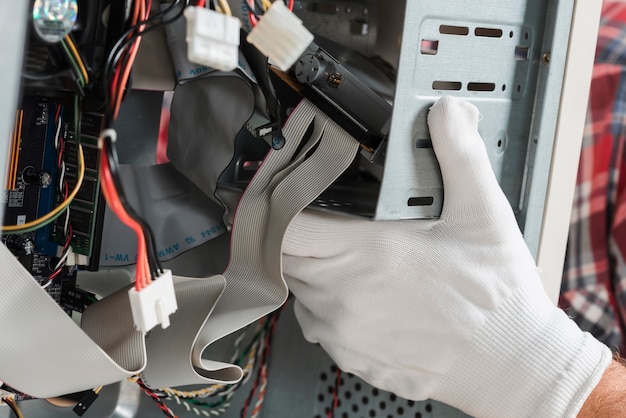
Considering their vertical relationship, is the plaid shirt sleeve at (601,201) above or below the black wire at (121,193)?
below

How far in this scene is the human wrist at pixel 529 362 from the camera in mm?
706

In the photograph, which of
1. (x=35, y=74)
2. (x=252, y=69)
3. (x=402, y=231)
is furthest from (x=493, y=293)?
(x=35, y=74)

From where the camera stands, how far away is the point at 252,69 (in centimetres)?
73

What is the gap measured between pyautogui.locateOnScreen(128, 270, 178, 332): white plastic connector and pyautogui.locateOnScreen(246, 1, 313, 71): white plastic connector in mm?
191

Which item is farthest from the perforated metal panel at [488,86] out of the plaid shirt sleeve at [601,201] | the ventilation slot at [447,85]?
the plaid shirt sleeve at [601,201]

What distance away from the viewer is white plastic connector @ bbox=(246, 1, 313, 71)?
0.55 meters

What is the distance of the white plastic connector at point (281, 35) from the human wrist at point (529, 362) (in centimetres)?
34

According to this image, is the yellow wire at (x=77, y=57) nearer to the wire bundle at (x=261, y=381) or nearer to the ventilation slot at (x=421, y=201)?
the ventilation slot at (x=421, y=201)

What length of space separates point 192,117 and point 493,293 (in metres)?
0.39

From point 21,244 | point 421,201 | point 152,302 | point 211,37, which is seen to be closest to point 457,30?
point 421,201

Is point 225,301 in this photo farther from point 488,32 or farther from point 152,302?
point 488,32

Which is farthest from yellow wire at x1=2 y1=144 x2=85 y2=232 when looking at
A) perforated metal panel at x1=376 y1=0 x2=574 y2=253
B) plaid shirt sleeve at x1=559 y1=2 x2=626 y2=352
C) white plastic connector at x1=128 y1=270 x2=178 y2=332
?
plaid shirt sleeve at x1=559 y1=2 x2=626 y2=352

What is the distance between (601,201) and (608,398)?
962 millimetres

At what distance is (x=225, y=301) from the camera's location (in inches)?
31.1
